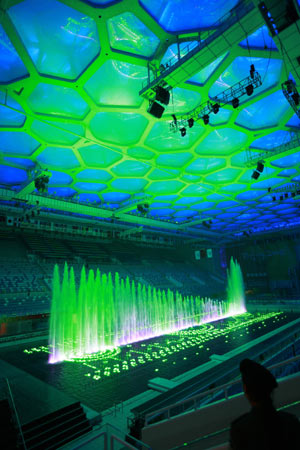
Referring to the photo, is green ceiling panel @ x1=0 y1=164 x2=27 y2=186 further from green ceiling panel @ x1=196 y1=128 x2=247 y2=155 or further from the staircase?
the staircase

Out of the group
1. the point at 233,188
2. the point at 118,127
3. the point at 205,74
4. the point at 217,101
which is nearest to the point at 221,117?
the point at 217,101

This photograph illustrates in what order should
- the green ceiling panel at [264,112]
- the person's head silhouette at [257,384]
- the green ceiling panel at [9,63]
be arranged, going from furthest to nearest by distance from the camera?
1. the green ceiling panel at [264,112]
2. the green ceiling panel at [9,63]
3. the person's head silhouette at [257,384]

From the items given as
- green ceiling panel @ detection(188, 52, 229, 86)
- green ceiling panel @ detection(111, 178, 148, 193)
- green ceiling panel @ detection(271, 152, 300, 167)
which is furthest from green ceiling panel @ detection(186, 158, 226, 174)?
green ceiling panel @ detection(188, 52, 229, 86)

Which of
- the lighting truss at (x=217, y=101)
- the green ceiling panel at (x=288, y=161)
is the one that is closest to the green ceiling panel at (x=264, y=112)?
the lighting truss at (x=217, y=101)

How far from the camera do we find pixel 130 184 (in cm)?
2203

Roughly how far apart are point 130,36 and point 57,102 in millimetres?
4975

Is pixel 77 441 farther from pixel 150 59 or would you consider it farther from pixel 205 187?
pixel 205 187

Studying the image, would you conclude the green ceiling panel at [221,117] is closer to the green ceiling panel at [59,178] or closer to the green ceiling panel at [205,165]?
the green ceiling panel at [205,165]

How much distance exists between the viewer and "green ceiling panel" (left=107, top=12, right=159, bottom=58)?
7910 millimetres

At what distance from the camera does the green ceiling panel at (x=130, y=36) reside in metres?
7.91

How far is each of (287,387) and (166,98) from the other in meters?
9.10

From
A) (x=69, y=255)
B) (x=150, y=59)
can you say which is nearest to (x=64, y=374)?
(x=150, y=59)

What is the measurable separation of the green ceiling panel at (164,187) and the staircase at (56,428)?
17412mm

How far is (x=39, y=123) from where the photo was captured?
43.4 feet
